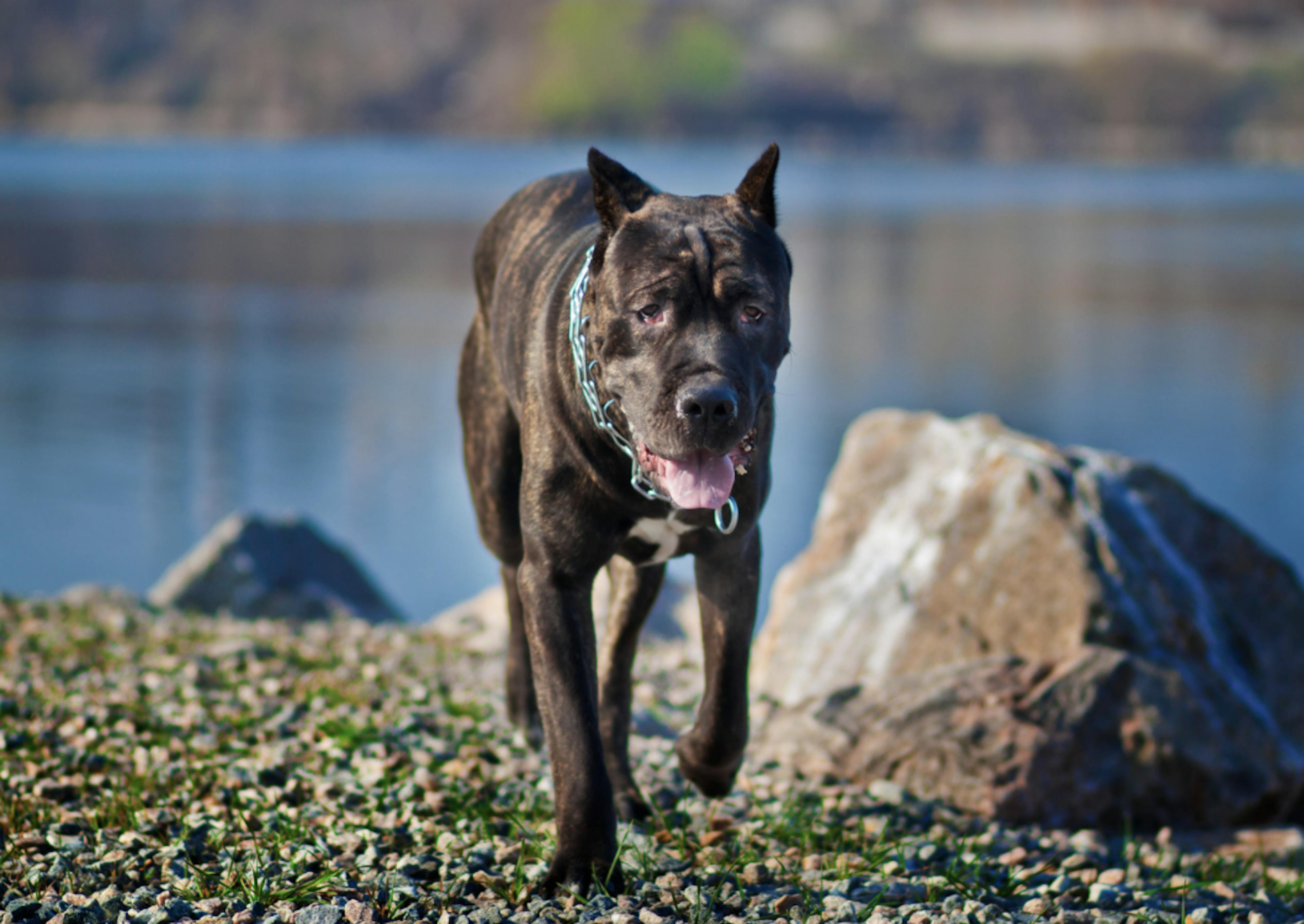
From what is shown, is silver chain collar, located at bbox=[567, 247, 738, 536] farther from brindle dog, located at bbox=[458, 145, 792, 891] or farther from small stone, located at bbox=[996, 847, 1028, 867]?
small stone, located at bbox=[996, 847, 1028, 867]

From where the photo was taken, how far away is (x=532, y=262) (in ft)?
18.9

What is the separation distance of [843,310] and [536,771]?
37.2 metres

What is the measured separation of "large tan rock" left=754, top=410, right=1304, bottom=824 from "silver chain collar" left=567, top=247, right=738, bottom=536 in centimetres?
267

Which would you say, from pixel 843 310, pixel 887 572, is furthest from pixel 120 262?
pixel 887 572

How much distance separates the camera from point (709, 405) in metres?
4.23

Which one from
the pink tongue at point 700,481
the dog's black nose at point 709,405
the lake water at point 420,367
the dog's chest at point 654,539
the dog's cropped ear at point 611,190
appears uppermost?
the dog's cropped ear at point 611,190

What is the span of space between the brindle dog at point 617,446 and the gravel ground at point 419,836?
1.09ft

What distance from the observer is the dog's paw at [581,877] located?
496cm

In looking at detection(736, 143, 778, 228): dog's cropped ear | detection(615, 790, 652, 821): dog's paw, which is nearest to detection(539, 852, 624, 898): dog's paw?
detection(615, 790, 652, 821): dog's paw

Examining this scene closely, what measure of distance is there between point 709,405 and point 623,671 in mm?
2042

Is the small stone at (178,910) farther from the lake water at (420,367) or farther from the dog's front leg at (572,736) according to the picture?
the lake water at (420,367)

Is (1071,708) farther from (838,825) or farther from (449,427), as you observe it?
(449,427)

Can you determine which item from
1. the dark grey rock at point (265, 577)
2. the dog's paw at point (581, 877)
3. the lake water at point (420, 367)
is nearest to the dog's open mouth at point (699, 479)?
the dog's paw at point (581, 877)

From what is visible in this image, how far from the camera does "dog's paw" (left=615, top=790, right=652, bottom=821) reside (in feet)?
19.1
